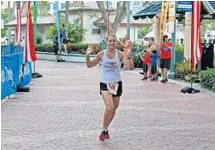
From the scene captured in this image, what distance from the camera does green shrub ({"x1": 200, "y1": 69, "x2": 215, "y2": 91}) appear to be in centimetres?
1561

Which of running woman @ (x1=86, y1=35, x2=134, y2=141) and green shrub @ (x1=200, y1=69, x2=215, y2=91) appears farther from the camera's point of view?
green shrub @ (x1=200, y1=69, x2=215, y2=91)

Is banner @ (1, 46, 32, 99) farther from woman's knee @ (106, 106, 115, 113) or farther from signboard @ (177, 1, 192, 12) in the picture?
signboard @ (177, 1, 192, 12)

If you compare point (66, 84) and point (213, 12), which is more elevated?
point (213, 12)

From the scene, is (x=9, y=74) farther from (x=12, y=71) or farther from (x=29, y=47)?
(x=29, y=47)

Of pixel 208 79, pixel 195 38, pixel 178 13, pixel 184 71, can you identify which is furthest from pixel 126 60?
pixel 178 13

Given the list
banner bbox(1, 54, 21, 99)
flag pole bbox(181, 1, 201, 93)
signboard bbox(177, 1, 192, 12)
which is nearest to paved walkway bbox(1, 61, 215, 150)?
banner bbox(1, 54, 21, 99)

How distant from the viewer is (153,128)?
9.42 metres

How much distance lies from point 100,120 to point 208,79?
654 cm

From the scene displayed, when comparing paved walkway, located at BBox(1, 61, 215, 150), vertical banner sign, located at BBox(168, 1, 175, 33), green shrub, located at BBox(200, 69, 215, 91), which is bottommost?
paved walkway, located at BBox(1, 61, 215, 150)

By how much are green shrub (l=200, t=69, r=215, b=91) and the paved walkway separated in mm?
846

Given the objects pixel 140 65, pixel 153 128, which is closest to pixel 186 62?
pixel 140 65

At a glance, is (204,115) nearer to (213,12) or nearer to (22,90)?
(22,90)

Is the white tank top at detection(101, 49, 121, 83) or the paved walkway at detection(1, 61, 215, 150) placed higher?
the white tank top at detection(101, 49, 121, 83)

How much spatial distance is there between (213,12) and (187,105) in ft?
30.7
